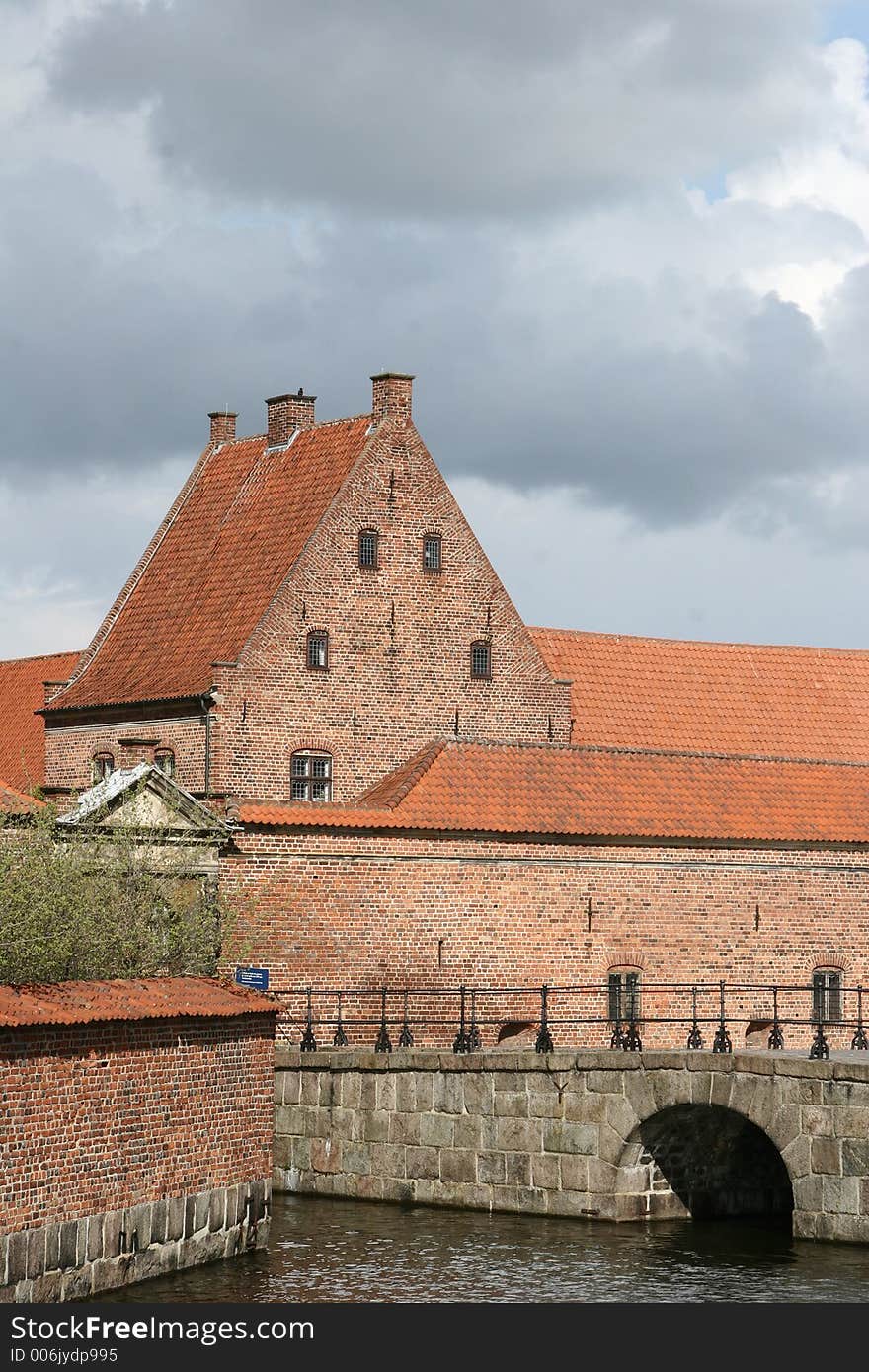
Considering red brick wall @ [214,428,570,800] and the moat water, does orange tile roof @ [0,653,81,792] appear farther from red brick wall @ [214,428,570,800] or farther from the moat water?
the moat water

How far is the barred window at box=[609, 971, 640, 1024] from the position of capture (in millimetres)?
34469

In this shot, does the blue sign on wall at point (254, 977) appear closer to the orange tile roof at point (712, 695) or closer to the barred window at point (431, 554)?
the barred window at point (431, 554)

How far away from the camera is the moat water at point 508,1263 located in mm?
22562

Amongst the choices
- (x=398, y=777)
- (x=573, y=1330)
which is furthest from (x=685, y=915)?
(x=573, y=1330)

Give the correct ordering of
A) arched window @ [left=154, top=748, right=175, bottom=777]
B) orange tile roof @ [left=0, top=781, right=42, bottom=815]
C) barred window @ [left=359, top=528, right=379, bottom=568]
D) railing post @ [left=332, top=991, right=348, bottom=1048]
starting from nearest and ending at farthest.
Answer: orange tile roof @ [left=0, top=781, right=42, bottom=815]
railing post @ [left=332, top=991, right=348, bottom=1048]
arched window @ [left=154, top=748, right=175, bottom=777]
barred window @ [left=359, top=528, right=379, bottom=568]

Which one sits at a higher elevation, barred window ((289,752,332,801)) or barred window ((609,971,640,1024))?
barred window ((289,752,332,801))

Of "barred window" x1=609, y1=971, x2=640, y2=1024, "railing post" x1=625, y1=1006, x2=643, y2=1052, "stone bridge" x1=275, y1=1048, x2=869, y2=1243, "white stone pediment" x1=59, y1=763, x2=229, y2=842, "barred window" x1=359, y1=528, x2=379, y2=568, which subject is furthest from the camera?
"barred window" x1=359, y1=528, x2=379, y2=568

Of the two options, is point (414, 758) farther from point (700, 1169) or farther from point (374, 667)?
point (700, 1169)

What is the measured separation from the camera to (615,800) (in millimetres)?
35781

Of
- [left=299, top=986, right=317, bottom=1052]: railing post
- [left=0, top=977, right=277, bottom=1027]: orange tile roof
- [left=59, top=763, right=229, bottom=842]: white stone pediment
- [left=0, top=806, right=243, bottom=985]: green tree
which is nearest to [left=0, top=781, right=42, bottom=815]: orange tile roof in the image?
[left=59, top=763, right=229, bottom=842]: white stone pediment

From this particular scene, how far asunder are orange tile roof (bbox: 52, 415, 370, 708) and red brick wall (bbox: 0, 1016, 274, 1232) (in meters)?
12.9

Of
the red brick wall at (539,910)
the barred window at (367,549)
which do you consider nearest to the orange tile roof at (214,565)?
the barred window at (367,549)

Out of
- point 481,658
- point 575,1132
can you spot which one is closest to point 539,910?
point 481,658

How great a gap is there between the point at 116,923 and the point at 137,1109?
3.76 meters
